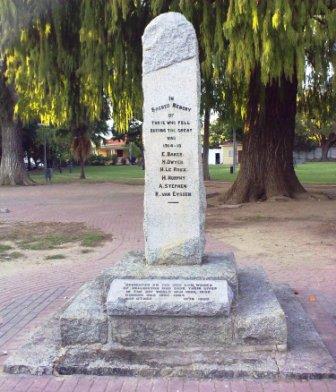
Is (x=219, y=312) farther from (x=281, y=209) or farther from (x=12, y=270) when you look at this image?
(x=281, y=209)

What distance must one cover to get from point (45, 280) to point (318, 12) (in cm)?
790

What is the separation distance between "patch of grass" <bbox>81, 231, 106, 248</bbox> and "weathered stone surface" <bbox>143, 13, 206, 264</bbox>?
5488 mm

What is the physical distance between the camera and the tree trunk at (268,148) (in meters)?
16.9

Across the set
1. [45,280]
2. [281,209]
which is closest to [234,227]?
[281,209]

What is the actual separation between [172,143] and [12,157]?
29410 millimetres

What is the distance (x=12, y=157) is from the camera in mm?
33000

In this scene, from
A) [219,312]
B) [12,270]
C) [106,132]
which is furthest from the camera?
[106,132]

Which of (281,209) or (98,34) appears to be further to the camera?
(281,209)

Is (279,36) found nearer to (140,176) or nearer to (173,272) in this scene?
(173,272)

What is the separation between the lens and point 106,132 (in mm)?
57375

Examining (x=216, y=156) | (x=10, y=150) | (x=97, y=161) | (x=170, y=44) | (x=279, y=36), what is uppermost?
(x=279, y=36)

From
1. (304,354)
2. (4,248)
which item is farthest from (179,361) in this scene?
(4,248)

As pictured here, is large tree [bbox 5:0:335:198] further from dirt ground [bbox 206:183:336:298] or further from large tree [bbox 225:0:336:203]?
dirt ground [bbox 206:183:336:298]

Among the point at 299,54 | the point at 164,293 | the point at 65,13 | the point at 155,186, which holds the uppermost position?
the point at 65,13
